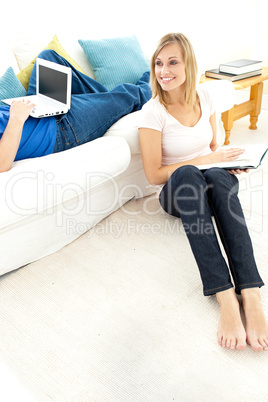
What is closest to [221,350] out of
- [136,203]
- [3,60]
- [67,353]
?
[67,353]

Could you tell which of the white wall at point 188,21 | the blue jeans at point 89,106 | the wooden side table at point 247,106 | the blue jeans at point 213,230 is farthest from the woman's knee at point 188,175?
the white wall at point 188,21

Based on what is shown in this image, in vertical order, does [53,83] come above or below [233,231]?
above

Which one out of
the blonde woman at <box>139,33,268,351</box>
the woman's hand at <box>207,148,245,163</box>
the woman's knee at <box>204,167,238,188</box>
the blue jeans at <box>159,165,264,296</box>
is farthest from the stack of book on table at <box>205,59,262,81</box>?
the blue jeans at <box>159,165,264,296</box>

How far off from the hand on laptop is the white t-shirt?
1.57 feet

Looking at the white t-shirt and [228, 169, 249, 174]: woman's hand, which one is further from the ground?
the white t-shirt

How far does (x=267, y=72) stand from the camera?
291 centimetres

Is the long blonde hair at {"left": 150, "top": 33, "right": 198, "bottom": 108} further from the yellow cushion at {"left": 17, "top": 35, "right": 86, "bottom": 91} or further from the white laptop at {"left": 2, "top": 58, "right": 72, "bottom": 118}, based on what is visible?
the yellow cushion at {"left": 17, "top": 35, "right": 86, "bottom": 91}

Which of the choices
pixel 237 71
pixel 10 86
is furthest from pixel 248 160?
pixel 237 71

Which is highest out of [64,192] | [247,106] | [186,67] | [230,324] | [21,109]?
[186,67]

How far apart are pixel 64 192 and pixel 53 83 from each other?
0.61 metres

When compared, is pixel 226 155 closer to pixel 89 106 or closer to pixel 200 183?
pixel 200 183

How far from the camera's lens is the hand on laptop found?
1502 millimetres

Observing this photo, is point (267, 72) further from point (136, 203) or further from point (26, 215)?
point (26, 215)

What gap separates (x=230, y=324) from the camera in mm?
1181
